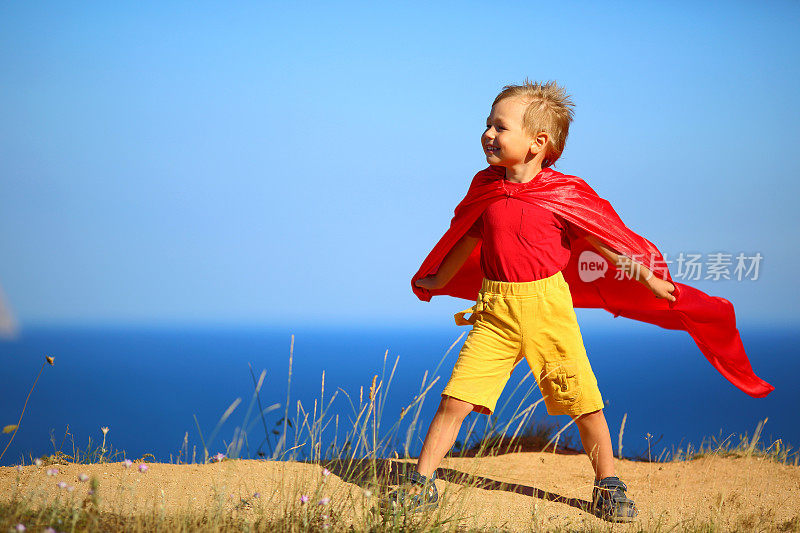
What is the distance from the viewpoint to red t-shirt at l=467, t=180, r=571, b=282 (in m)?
3.43

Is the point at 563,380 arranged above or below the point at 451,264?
below

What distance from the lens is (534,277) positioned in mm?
3432

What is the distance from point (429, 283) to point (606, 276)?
3.49 feet

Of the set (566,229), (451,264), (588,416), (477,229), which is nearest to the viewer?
(588,416)

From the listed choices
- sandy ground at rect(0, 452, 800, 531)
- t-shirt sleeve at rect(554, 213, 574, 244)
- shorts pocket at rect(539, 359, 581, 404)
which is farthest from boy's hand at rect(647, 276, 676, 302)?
sandy ground at rect(0, 452, 800, 531)

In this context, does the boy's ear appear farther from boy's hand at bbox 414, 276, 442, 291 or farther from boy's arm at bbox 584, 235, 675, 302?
boy's hand at bbox 414, 276, 442, 291

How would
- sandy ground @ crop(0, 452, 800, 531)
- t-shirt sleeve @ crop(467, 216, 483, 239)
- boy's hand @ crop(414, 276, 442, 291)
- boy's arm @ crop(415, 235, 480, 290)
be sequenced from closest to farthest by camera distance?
sandy ground @ crop(0, 452, 800, 531) → t-shirt sleeve @ crop(467, 216, 483, 239) → boy's arm @ crop(415, 235, 480, 290) → boy's hand @ crop(414, 276, 442, 291)

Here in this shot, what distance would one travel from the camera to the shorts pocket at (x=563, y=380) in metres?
3.44

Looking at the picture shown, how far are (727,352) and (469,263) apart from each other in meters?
1.64

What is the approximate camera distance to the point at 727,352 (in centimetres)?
414

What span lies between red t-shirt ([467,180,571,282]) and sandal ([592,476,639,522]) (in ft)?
3.61

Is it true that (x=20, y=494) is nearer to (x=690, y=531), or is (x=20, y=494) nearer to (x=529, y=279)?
(x=529, y=279)

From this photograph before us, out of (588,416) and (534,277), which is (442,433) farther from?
(534,277)

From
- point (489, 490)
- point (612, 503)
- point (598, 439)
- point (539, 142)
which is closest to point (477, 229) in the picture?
point (539, 142)
